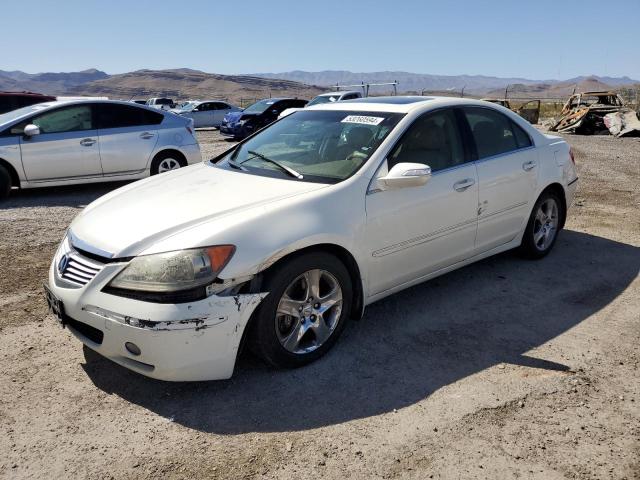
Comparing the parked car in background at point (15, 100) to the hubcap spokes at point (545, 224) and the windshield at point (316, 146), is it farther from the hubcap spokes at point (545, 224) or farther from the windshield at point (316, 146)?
the hubcap spokes at point (545, 224)

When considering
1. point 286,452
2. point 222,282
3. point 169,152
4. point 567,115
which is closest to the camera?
point 286,452

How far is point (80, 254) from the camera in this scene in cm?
323

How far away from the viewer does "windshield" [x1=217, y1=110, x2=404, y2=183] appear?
150 inches

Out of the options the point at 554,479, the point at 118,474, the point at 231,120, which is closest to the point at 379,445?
the point at 554,479

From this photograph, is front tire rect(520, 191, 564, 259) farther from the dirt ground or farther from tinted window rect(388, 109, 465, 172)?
tinted window rect(388, 109, 465, 172)

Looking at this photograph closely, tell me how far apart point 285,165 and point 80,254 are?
1.52 meters

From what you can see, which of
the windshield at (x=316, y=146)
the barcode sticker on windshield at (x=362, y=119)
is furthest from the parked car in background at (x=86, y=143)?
the barcode sticker on windshield at (x=362, y=119)

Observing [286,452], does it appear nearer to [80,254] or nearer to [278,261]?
[278,261]

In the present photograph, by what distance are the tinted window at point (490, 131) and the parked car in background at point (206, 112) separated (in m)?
23.1

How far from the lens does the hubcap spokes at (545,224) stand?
17.2ft

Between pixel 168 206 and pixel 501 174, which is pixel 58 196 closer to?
pixel 168 206

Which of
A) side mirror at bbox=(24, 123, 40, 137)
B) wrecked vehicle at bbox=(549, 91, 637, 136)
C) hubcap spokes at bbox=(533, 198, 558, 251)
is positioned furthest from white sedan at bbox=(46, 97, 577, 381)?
wrecked vehicle at bbox=(549, 91, 637, 136)

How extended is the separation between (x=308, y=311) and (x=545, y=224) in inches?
121

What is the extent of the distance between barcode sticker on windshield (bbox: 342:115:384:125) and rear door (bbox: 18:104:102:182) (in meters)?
5.63
